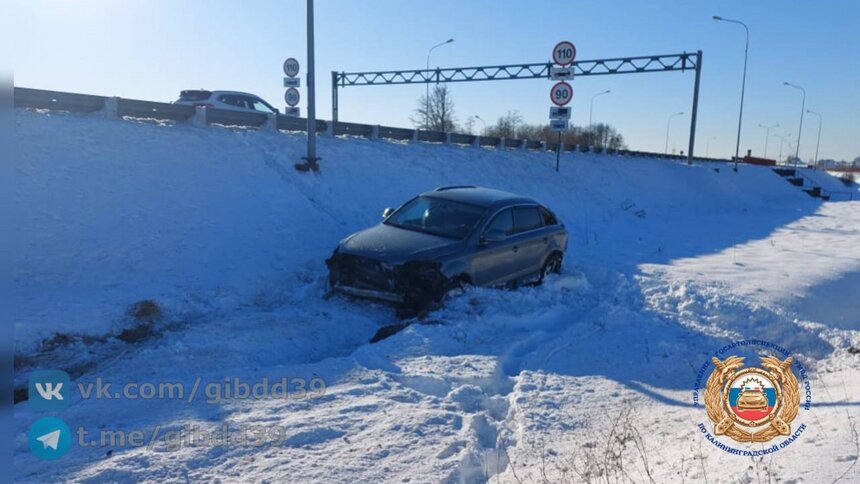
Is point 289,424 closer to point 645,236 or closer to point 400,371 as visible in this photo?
point 400,371

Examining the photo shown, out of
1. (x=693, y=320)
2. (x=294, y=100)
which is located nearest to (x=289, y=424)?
(x=693, y=320)

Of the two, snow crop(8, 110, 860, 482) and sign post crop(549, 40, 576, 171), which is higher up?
sign post crop(549, 40, 576, 171)

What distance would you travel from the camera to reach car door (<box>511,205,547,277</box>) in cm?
845

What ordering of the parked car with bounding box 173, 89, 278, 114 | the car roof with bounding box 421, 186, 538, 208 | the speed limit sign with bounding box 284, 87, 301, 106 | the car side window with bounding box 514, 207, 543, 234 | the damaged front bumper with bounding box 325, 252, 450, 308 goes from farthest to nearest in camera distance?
the parked car with bounding box 173, 89, 278, 114 < the speed limit sign with bounding box 284, 87, 301, 106 < the car side window with bounding box 514, 207, 543, 234 < the car roof with bounding box 421, 186, 538, 208 < the damaged front bumper with bounding box 325, 252, 450, 308

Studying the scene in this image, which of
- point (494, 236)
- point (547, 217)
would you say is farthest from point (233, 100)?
point (494, 236)

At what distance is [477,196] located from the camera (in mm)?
8641

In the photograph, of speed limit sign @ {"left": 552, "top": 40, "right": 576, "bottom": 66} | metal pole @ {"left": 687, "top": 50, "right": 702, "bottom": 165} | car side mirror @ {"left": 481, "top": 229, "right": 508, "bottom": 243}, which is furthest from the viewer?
metal pole @ {"left": 687, "top": 50, "right": 702, "bottom": 165}

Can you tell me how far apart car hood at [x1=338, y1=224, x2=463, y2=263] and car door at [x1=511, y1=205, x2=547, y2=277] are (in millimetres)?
1340

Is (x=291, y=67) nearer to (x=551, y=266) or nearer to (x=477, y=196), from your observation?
(x=477, y=196)

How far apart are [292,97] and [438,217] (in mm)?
9094

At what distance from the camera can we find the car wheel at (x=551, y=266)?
360 inches

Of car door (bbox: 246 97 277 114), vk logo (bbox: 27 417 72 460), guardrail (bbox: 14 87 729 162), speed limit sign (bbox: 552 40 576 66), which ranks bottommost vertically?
vk logo (bbox: 27 417 72 460)

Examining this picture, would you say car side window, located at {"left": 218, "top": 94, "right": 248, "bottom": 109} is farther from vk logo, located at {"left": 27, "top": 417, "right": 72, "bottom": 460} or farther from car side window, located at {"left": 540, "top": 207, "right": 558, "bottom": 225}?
vk logo, located at {"left": 27, "top": 417, "right": 72, "bottom": 460}

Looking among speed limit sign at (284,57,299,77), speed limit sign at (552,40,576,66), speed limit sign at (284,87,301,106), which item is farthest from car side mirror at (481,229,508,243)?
speed limit sign at (552,40,576,66)
